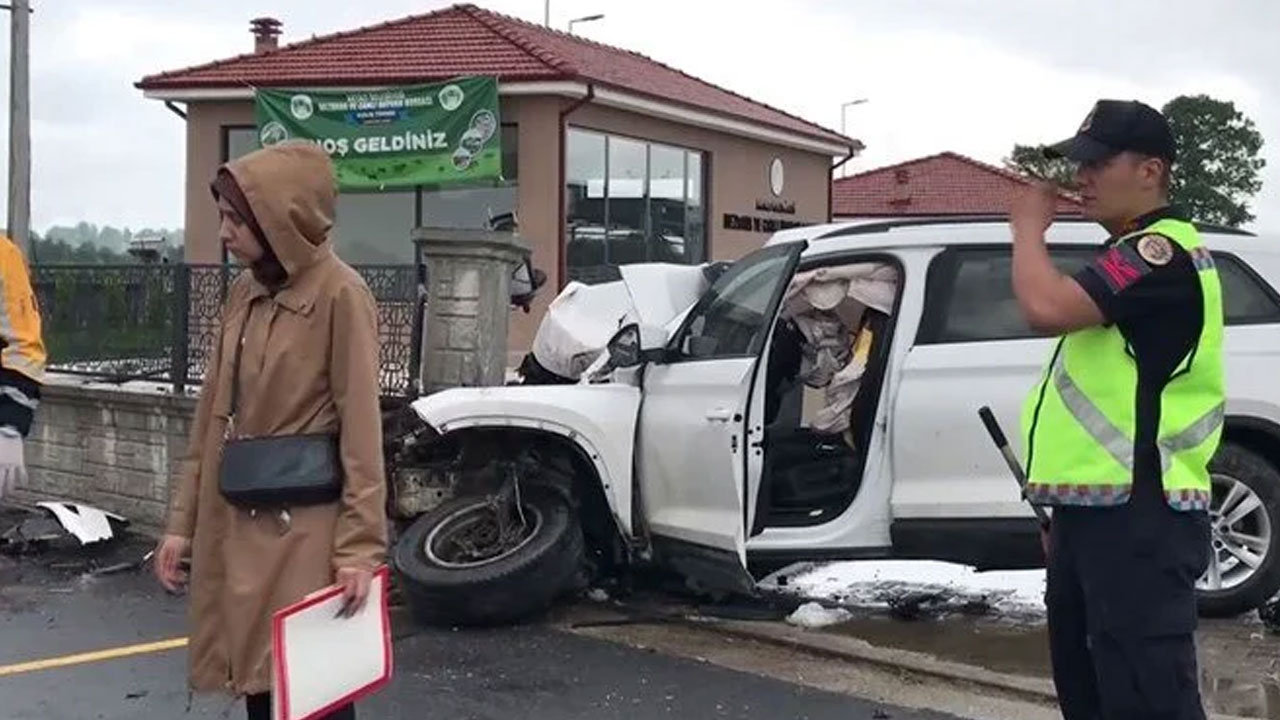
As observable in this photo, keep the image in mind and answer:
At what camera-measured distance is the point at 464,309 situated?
29.5 feet

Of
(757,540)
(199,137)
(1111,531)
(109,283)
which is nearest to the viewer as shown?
(1111,531)

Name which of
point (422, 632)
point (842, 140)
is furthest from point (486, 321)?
point (842, 140)

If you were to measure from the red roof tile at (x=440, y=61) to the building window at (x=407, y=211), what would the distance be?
1.01 meters

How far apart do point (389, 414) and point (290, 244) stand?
481 cm

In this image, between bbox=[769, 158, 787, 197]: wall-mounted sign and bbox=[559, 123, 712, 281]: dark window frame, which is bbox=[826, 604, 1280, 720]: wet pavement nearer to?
bbox=[559, 123, 712, 281]: dark window frame

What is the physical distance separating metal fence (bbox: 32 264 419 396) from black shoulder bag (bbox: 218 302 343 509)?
5.82 metres

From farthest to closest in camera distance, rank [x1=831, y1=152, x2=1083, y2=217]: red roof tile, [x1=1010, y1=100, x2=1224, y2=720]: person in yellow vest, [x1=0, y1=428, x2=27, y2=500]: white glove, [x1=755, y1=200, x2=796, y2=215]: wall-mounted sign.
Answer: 1. [x1=831, y1=152, x2=1083, y2=217]: red roof tile
2. [x1=755, y1=200, x2=796, y2=215]: wall-mounted sign
3. [x1=0, y1=428, x2=27, y2=500]: white glove
4. [x1=1010, y1=100, x2=1224, y2=720]: person in yellow vest

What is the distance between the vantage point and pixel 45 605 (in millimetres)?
8016

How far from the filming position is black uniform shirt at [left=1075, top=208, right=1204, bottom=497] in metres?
3.29

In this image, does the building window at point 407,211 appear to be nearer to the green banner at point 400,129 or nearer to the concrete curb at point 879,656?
the green banner at point 400,129

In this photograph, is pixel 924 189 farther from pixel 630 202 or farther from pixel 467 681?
pixel 467 681

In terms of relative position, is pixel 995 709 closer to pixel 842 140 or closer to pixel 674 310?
pixel 674 310

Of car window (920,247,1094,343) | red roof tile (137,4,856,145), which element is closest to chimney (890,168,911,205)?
red roof tile (137,4,856,145)

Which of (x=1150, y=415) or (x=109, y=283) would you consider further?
(x=109, y=283)
